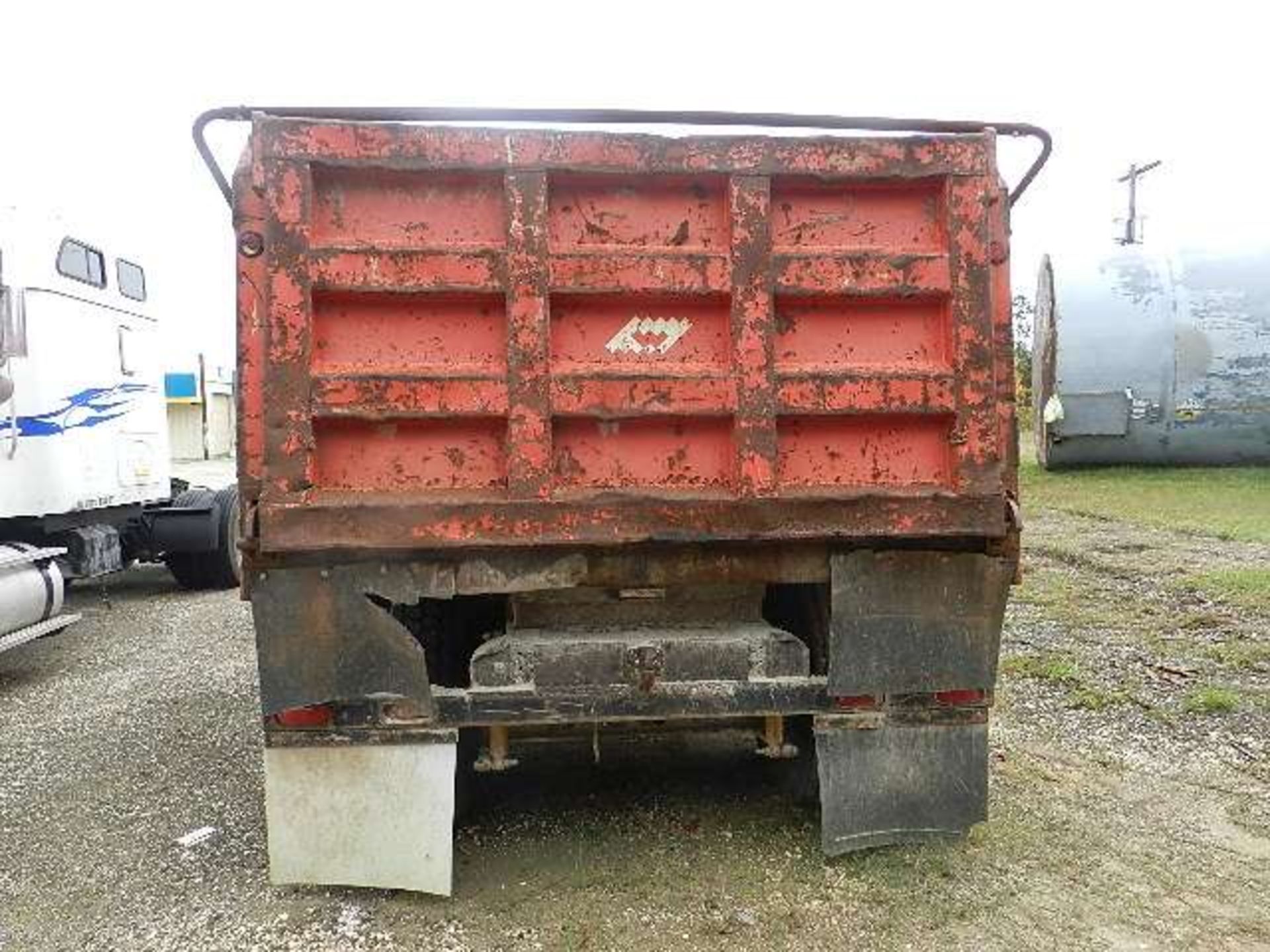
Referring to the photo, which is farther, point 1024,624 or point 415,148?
point 1024,624

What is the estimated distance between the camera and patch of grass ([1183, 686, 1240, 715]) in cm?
555

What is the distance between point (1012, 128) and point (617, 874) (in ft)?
9.14

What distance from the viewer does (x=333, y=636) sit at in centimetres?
359

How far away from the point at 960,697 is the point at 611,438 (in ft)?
4.77

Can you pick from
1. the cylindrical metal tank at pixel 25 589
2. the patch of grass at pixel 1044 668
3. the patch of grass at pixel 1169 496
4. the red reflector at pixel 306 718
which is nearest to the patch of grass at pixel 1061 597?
the patch of grass at pixel 1044 668

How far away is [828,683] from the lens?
12.4 ft

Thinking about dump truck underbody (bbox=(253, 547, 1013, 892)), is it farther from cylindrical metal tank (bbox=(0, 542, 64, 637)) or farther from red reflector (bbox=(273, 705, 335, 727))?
cylindrical metal tank (bbox=(0, 542, 64, 637))

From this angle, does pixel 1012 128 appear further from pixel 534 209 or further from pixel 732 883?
pixel 732 883

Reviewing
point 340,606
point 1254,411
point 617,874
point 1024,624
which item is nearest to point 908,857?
point 617,874

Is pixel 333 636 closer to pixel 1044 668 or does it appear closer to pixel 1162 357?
pixel 1044 668

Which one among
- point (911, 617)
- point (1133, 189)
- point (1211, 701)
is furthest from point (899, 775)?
point (1133, 189)

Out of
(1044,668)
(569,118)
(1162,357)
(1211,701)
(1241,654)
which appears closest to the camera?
(569,118)

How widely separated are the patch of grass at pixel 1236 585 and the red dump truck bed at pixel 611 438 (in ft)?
17.2

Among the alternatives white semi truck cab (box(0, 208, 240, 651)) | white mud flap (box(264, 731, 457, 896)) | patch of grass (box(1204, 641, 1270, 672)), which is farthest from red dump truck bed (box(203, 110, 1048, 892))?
white semi truck cab (box(0, 208, 240, 651))
